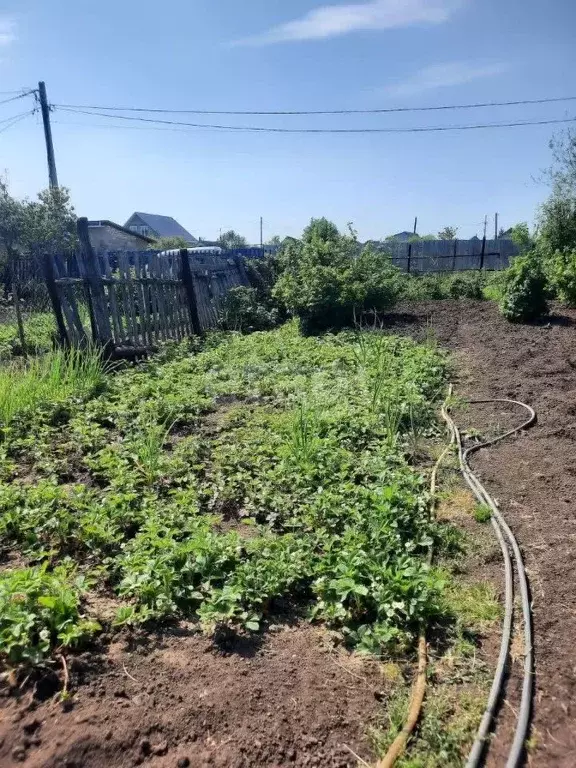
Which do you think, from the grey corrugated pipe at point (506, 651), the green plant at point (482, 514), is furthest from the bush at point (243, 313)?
→ the green plant at point (482, 514)

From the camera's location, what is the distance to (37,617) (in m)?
2.23

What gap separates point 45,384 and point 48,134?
1979 cm

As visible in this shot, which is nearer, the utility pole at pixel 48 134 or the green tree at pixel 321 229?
the green tree at pixel 321 229

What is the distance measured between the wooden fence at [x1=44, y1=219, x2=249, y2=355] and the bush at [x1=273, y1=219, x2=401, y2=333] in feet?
5.54

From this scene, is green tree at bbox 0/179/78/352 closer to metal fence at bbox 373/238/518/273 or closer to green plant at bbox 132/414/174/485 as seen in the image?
metal fence at bbox 373/238/518/273

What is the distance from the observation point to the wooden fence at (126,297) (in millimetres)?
7645

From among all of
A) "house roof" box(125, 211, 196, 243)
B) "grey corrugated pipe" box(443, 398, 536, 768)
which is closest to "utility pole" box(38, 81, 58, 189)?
"grey corrugated pipe" box(443, 398, 536, 768)

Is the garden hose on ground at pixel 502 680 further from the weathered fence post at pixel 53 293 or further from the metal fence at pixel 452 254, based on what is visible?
the metal fence at pixel 452 254

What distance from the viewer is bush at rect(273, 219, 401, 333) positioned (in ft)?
31.7

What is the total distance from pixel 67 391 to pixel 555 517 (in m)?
4.33

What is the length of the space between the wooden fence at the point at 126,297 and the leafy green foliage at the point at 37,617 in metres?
5.36

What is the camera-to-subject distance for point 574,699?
6.72 ft

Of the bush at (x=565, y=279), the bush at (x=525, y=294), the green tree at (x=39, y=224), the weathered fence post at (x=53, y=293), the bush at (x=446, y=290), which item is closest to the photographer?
the weathered fence post at (x=53, y=293)

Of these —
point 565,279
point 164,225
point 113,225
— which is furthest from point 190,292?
point 164,225
